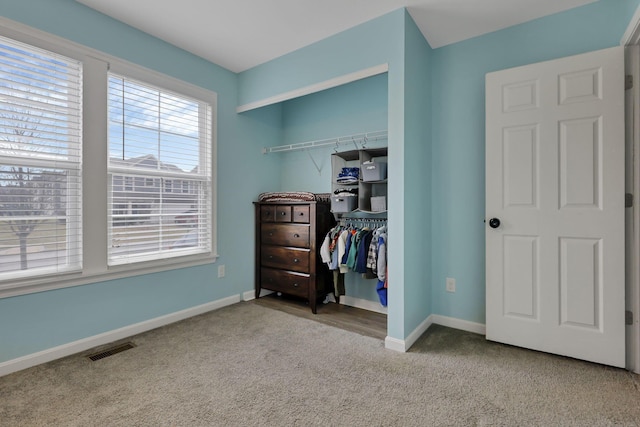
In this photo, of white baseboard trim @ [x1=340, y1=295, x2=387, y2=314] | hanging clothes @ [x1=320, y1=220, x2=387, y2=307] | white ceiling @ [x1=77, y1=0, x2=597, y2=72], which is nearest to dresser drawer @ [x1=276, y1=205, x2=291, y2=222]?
hanging clothes @ [x1=320, y1=220, x2=387, y2=307]

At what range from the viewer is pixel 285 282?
3387 mm

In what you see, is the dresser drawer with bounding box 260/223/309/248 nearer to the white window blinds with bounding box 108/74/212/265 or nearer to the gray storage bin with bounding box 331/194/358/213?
the gray storage bin with bounding box 331/194/358/213

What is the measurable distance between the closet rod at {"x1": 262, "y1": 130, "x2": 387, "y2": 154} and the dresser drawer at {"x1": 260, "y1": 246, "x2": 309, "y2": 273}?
118 centimetres

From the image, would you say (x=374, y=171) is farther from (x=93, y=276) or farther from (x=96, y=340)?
(x=96, y=340)

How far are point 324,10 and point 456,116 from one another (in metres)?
1.41

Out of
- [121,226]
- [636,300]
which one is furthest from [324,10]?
[636,300]

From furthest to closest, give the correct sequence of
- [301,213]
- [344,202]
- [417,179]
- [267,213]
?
[267,213], [301,213], [344,202], [417,179]

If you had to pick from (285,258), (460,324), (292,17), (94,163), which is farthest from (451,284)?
(94,163)

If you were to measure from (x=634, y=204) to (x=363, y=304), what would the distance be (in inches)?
90.2

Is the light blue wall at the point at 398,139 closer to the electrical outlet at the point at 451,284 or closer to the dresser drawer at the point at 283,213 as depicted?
the electrical outlet at the point at 451,284

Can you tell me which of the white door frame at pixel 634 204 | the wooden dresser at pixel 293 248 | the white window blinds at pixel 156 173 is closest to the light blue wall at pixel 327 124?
the wooden dresser at pixel 293 248

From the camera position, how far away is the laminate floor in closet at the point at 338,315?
109 inches

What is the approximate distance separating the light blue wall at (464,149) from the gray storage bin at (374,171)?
0.46 meters

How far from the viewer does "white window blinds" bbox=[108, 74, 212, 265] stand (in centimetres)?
254
